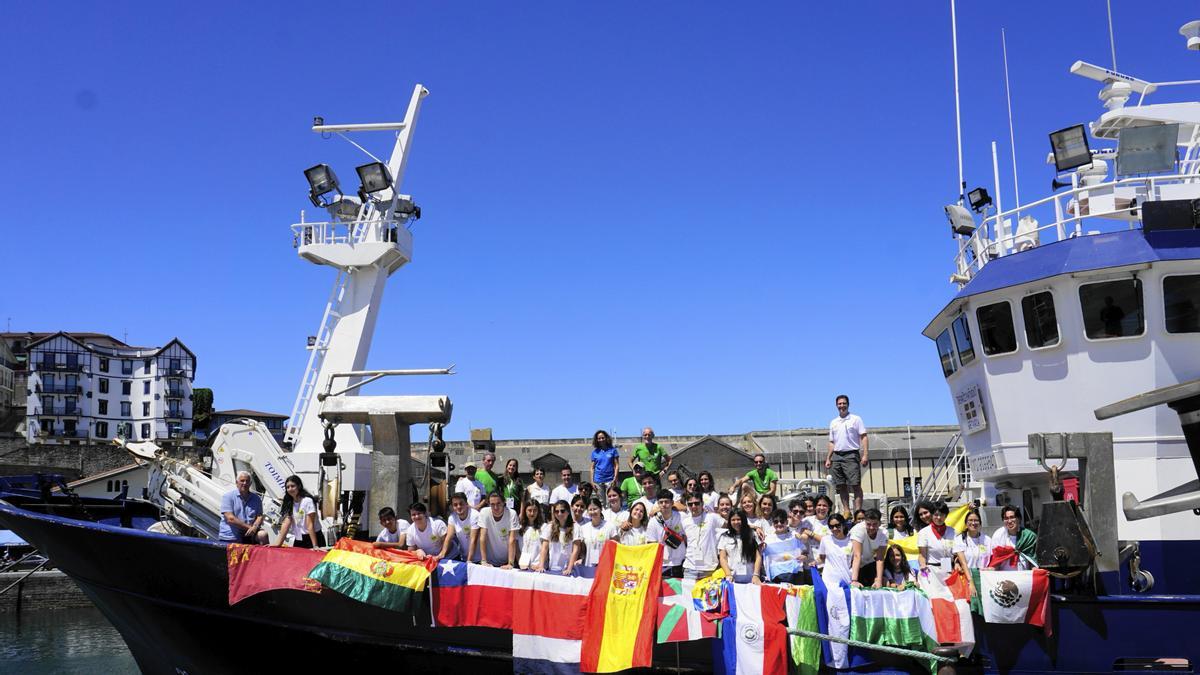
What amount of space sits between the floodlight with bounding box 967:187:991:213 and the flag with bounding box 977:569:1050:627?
5.99 metres

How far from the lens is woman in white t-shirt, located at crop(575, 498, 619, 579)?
31.1 feet

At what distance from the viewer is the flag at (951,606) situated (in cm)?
883

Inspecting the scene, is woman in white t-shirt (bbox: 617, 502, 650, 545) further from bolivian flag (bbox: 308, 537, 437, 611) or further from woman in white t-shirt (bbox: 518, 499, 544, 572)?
bolivian flag (bbox: 308, 537, 437, 611)

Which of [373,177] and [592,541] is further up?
[373,177]

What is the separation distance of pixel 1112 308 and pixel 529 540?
6470 millimetres

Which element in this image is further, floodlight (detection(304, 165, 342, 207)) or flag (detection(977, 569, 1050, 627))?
floodlight (detection(304, 165, 342, 207))

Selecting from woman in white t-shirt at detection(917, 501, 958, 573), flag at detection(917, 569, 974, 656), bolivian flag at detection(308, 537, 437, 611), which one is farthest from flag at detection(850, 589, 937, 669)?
bolivian flag at detection(308, 537, 437, 611)

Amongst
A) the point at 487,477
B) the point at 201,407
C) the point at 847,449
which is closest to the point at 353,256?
the point at 487,477

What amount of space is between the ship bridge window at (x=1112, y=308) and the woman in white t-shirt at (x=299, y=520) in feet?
27.2

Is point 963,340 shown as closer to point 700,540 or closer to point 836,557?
point 836,557

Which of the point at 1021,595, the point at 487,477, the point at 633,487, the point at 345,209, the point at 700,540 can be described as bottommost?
the point at 1021,595

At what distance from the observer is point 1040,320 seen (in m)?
10.8

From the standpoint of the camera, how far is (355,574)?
9453mm

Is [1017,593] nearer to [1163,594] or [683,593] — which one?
[1163,594]
